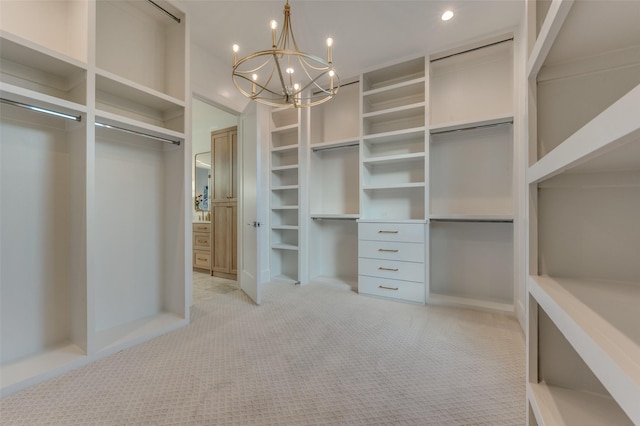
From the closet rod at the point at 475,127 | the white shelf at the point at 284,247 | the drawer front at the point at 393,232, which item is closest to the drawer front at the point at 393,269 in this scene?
the drawer front at the point at 393,232

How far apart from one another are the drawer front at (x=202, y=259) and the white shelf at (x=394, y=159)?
119 inches

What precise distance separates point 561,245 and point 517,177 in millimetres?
2014

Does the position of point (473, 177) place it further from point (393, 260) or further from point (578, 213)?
point (578, 213)

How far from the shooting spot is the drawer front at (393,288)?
2.87 m

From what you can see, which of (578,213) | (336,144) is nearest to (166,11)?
(336,144)

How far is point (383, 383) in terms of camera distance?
154 centimetres

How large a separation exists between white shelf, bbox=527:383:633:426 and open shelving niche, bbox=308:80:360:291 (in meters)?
2.78

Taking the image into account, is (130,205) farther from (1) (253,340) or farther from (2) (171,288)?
(1) (253,340)

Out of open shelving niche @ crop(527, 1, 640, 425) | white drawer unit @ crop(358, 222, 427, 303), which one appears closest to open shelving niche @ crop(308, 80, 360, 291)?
white drawer unit @ crop(358, 222, 427, 303)

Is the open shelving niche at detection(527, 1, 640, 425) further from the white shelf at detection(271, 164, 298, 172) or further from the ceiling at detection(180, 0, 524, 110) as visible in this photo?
the white shelf at detection(271, 164, 298, 172)

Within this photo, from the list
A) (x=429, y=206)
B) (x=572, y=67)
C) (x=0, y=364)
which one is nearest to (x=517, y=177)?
(x=429, y=206)

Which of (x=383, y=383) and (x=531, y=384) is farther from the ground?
(x=531, y=384)

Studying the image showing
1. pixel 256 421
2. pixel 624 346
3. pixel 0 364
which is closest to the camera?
pixel 624 346

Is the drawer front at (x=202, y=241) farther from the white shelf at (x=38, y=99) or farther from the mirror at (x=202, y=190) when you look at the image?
the white shelf at (x=38, y=99)
